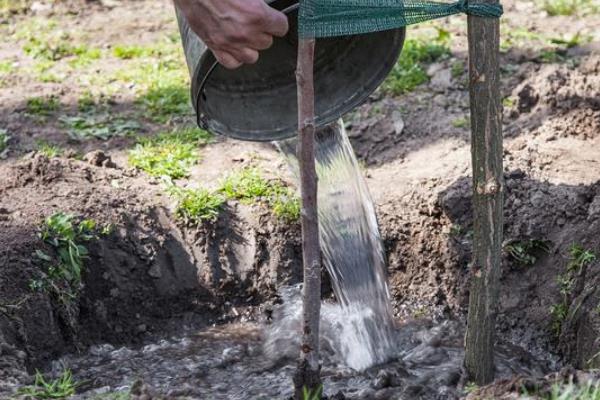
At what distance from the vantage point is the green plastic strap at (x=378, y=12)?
346cm

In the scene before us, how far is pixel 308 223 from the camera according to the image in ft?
11.5

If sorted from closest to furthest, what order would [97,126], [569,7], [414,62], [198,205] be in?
[198,205] < [97,126] < [414,62] < [569,7]

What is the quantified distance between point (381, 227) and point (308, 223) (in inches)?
66.4

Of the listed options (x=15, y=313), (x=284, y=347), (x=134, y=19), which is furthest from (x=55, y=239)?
(x=134, y=19)

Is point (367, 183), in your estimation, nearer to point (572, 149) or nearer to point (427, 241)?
point (427, 241)

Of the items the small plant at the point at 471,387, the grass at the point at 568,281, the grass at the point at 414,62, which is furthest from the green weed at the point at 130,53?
the small plant at the point at 471,387

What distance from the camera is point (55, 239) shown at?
15.2 feet

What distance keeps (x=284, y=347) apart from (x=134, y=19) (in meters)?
3.58

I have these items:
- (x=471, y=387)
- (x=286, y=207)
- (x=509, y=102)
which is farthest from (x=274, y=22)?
(x=509, y=102)

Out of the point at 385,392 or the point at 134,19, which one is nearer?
the point at 385,392

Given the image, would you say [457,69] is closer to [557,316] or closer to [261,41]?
[557,316]

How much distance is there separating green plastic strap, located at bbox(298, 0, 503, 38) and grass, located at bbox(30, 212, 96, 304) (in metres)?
1.77

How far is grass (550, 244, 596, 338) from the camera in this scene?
4.48m

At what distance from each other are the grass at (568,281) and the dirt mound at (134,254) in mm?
1305
